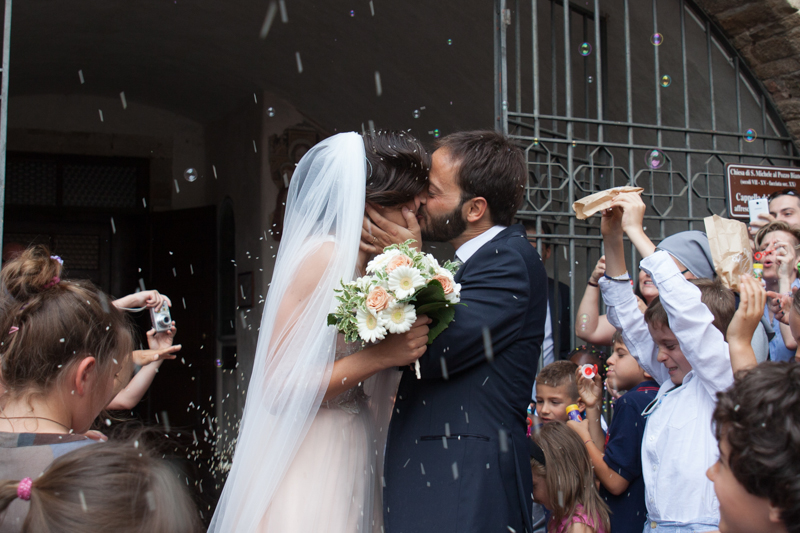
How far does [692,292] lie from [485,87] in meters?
4.47

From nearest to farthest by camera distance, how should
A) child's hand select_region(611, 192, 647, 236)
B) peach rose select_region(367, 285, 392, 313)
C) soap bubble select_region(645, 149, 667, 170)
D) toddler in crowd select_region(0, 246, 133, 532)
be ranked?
toddler in crowd select_region(0, 246, 133, 532)
peach rose select_region(367, 285, 392, 313)
child's hand select_region(611, 192, 647, 236)
soap bubble select_region(645, 149, 667, 170)

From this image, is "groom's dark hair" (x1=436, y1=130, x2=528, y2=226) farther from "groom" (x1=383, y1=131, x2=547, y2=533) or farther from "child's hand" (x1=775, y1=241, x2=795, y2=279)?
"child's hand" (x1=775, y1=241, x2=795, y2=279)

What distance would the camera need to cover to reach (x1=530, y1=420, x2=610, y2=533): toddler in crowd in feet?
9.12

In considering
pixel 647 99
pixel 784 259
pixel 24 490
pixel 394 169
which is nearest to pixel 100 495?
pixel 24 490

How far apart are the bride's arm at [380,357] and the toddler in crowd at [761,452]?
2.67 ft

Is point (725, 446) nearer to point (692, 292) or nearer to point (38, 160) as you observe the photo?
point (692, 292)

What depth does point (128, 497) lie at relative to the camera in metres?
1.34

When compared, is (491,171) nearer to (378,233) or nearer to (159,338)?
(378,233)

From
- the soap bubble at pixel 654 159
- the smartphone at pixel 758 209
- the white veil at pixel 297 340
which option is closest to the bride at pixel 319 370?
the white veil at pixel 297 340

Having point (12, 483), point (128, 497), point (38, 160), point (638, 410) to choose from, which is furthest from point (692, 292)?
point (38, 160)

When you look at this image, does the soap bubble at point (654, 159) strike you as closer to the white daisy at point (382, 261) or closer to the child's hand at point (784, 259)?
the child's hand at point (784, 259)

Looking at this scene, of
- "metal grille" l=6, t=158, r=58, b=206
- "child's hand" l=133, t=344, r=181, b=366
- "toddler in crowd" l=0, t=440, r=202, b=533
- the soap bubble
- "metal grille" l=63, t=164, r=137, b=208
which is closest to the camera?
"toddler in crowd" l=0, t=440, r=202, b=533

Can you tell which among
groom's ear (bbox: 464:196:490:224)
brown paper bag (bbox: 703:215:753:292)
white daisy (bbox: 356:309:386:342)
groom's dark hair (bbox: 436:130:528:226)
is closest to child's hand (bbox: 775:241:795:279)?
brown paper bag (bbox: 703:215:753:292)

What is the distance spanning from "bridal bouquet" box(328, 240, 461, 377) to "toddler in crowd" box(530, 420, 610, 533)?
3.58 feet
